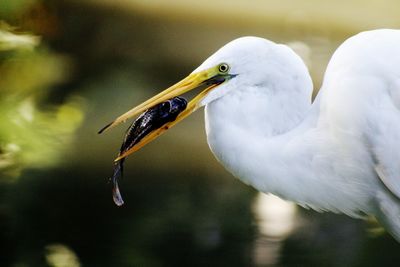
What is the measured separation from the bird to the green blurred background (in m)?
1.26

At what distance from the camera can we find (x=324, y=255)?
3.81 metres

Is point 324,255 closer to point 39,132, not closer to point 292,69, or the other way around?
point 39,132

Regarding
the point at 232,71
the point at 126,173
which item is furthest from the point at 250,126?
the point at 126,173

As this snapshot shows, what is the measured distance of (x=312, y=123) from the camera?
2.45 metres

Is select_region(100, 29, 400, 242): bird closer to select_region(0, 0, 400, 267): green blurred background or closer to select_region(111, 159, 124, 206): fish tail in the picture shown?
select_region(111, 159, 124, 206): fish tail

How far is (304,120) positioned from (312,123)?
0.02 m

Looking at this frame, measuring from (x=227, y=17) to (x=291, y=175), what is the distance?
3.36m

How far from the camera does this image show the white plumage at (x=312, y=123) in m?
2.34

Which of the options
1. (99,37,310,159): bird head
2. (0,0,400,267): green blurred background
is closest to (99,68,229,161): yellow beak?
(99,37,310,159): bird head

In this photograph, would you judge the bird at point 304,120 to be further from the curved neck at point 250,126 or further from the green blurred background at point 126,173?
the green blurred background at point 126,173

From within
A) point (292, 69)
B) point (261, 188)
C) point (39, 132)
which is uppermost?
point (292, 69)

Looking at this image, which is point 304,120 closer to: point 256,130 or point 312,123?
point 312,123

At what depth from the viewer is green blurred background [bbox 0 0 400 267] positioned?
3.77m

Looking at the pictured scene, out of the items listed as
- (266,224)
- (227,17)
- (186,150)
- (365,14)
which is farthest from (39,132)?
(365,14)
